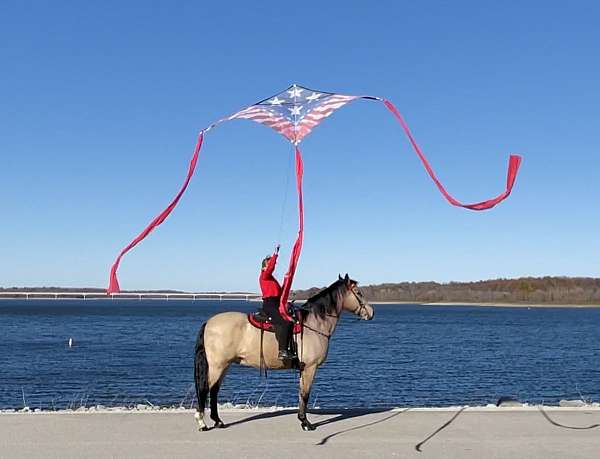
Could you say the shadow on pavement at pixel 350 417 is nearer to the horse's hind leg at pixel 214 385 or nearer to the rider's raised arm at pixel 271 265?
the horse's hind leg at pixel 214 385

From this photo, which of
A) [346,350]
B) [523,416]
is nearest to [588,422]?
[523,416]

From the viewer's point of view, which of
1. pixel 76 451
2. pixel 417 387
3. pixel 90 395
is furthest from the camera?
pixel 417 387

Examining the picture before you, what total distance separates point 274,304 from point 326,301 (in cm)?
109

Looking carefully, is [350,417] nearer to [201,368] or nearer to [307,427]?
[307,427]

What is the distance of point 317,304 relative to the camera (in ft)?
38.4

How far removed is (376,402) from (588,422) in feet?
56.9

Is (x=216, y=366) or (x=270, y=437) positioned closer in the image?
(x=270, y=437)

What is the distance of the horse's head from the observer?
12.0 meters

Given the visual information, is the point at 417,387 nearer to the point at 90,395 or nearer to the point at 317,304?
the point at 90,395

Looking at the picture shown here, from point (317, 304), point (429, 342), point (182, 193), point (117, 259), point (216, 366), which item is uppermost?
point (182, 193)

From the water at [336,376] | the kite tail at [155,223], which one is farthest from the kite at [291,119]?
the water at [336,376]

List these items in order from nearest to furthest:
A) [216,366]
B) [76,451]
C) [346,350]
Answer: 1. [76,451]
2. [216,366]
3. [346,350]

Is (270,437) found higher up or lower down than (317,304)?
lower down

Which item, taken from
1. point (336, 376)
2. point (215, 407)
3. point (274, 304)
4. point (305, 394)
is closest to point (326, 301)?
point (274, 304)
